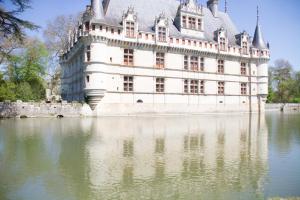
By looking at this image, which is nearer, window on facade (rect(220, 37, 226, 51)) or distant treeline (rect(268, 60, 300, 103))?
window on facade (rect(220, 37, 226, 51))

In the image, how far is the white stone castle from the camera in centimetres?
3281

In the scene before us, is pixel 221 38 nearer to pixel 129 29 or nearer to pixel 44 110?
pixel 129 29

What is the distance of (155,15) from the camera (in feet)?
126

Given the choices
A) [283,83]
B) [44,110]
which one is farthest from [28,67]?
[283,83]

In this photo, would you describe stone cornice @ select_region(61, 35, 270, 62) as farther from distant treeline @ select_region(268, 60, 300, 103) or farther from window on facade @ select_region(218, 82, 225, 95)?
distant treeline @ select_region(268, 60, 300, 103)

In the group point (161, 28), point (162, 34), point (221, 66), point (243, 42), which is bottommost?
point (221, 66)

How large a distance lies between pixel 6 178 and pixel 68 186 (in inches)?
73.1

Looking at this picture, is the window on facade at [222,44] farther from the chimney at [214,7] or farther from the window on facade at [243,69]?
the chimney at [214,7]

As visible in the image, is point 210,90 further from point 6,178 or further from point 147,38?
point 6,178

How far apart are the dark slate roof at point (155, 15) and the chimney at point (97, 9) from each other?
0.93 meters

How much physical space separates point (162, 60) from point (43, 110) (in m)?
14.4

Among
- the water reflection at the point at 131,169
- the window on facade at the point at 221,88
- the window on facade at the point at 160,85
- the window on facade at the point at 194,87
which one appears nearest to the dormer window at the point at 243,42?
the window on facade at the point at 221,88

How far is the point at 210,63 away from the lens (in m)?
40.7

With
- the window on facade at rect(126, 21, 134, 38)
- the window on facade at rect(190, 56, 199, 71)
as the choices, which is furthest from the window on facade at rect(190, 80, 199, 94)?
the window on facade at rect(126, 21, 134, 38)
